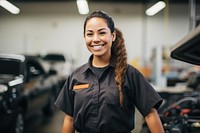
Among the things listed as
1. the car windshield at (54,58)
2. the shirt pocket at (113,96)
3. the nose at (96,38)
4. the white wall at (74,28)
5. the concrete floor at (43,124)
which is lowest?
the concrete floor at (43,124)

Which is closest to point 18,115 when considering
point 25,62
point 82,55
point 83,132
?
point 25,62

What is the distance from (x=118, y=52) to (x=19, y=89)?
8.43 ft

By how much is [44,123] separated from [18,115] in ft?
4.22

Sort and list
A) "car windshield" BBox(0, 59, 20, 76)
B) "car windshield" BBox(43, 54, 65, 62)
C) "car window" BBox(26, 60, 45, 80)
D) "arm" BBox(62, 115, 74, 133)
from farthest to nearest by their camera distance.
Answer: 1. "car windshield" BBox(43, 54, 65, 62)
2. "car window" BBox(26, 60, 45, 80)
3. "car windshield" BBox(0, 59, 20, 76)
4. "arm" BBox(62, 115, 74, 133)

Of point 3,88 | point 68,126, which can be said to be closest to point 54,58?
point 3,88

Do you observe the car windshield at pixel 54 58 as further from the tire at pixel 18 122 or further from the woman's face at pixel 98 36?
the woman's face at pixel 98 36

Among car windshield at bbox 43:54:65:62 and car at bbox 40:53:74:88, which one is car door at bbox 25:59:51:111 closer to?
car at bbox 40:53:74:88

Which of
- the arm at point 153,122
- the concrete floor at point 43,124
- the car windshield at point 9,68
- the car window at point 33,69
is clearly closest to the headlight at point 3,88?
the car windshield at point 9,68

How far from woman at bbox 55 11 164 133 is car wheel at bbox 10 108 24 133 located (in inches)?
88.9

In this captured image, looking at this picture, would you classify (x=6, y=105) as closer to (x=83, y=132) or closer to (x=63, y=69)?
(x=83, y=132)

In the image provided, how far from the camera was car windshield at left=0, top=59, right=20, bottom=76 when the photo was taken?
4168 millimetres

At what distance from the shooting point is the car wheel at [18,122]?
369 cm

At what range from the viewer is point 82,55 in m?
11.5

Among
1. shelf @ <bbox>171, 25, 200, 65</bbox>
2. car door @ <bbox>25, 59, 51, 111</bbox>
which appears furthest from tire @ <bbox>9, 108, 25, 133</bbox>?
shelf @ <bbox>171, 25, 200, 65</bbox>
